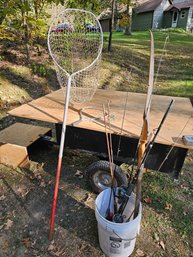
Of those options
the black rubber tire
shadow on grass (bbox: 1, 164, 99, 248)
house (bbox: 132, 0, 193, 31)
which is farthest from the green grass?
house (bbox: 132, 0, 193, 31)

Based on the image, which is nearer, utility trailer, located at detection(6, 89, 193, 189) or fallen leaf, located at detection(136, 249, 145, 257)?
fallen leaf, located at detection(136, 249, 145, 257)

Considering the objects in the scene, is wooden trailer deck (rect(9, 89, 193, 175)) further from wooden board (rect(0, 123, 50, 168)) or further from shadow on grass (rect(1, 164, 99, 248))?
shadow on grass (rect(1, 164, 99, 248))

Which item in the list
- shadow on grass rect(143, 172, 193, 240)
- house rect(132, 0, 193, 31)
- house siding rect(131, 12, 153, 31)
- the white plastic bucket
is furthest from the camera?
house siding rect(131, 12, 153, 31)

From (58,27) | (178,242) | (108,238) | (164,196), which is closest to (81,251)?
(108,238)

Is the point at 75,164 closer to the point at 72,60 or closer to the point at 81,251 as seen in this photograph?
the point at 81,251

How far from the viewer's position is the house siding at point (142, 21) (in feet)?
78.0

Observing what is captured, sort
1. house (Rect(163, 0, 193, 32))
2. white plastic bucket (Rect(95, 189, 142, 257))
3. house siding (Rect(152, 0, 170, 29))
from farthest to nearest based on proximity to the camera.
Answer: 1. house siding (Rect(152, 0, 170, 29))
2. house (Rect(163, 0, 193, 32))
3. white plastic bucket (Rect(95, 189, 142, 257))

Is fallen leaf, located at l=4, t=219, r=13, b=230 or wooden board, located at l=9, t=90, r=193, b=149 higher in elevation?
wooden board, located at l=9, t=90, r=193, b=149

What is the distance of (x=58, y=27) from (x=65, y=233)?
8.55 feet

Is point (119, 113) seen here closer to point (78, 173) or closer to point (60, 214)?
point (78, 173)

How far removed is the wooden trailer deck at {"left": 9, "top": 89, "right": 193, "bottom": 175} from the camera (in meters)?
2.08

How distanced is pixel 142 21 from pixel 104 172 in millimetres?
26247

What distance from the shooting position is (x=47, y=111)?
248cm

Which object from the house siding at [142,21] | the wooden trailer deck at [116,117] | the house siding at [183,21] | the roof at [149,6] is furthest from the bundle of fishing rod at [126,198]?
the roof at [149,6]
